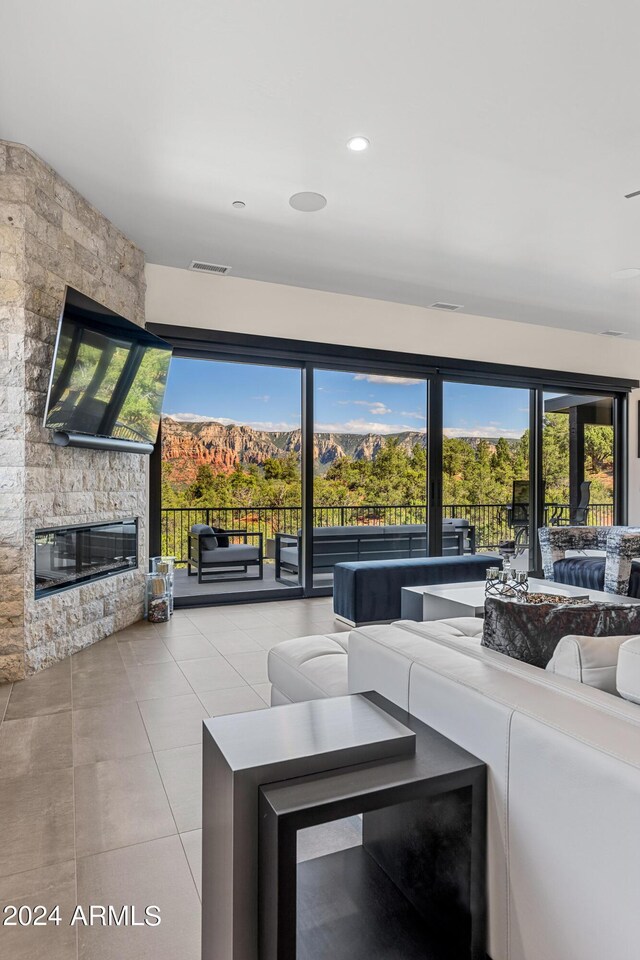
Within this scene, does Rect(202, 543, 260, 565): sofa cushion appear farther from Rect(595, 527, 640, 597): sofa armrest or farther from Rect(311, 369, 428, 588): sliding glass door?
Rect(595, 527, 640, 597): sofa armrest

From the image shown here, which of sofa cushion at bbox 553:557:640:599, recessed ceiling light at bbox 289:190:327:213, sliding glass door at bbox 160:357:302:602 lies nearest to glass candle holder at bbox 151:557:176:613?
sliding glass door at bbox 160:357:302:602

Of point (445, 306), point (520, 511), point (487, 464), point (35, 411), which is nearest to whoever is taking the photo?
point (35, 411)

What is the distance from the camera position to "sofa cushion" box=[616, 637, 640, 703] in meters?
1.24

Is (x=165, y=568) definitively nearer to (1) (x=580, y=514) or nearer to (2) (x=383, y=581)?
(2) (x=383, y=581)

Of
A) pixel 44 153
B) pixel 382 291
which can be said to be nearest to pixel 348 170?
pixel 44 153

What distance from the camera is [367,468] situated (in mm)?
6109

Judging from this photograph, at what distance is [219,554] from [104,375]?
2.46 meters

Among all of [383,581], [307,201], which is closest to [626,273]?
[307,201]

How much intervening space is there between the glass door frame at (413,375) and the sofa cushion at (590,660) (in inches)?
164

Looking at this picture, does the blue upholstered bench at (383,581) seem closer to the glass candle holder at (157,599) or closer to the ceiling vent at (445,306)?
the glass candle holder at (157,599)

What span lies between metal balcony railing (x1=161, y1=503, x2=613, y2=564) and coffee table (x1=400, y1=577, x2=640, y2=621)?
2042mm

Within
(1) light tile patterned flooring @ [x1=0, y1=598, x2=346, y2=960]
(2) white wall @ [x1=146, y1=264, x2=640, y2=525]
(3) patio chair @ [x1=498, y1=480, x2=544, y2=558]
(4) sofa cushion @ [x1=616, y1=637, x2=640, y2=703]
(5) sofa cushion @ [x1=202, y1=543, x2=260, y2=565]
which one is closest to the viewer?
(4) sofa cushion @ [x1=616, y1=637, x2=640, y2=703]

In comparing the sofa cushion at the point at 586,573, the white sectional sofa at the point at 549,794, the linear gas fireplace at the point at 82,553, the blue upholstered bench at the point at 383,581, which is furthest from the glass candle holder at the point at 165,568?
the white sectional sofa at the point at 549,794

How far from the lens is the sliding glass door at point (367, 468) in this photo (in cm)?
592
